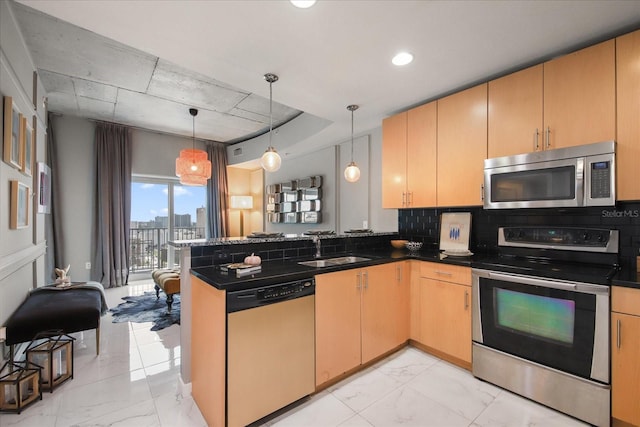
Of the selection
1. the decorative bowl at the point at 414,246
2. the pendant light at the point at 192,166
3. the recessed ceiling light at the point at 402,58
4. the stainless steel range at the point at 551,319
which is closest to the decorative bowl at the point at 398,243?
the decorative bowl at the point at 414,246

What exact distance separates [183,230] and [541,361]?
21.5 feet

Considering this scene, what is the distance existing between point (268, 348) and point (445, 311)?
63.3 inches

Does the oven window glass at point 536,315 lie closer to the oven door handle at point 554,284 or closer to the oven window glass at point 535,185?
the oven door handle at point 554,284

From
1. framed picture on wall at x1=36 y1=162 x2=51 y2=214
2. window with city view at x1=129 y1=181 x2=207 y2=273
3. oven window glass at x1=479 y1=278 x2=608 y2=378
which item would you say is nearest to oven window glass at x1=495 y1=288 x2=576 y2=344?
oven window glass at x1=479 y1=278 x2=608 y2=378

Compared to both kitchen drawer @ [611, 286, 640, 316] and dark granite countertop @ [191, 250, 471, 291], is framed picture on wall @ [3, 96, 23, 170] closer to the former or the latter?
dark granite countertop @ [191, 250, 471, 291]

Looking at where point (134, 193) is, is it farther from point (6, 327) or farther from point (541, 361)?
point (541, 361)

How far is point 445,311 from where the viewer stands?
2459 millimetres

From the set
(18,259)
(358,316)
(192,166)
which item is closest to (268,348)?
(358,316)

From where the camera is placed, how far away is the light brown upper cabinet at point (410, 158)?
2904mm

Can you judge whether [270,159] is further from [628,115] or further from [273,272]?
[628,115]

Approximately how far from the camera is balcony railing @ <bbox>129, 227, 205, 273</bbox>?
5852 mm

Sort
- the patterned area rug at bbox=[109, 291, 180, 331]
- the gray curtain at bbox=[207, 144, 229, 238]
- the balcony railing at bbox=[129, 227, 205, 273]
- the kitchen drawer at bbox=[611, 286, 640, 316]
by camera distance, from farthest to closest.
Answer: the gray curtain at bbox=[207, 144, 229, 238]
the balcony railing at bbox=[129, 227, 205, 273]
the patterned area rug at bbox=[109, 291, 180, 331]
the kitchen drawer at bbox=[611, 286, 640, 316]

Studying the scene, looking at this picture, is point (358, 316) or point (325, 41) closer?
point (325, 41)

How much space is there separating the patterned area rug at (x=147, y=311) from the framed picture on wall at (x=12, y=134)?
7.02ft
